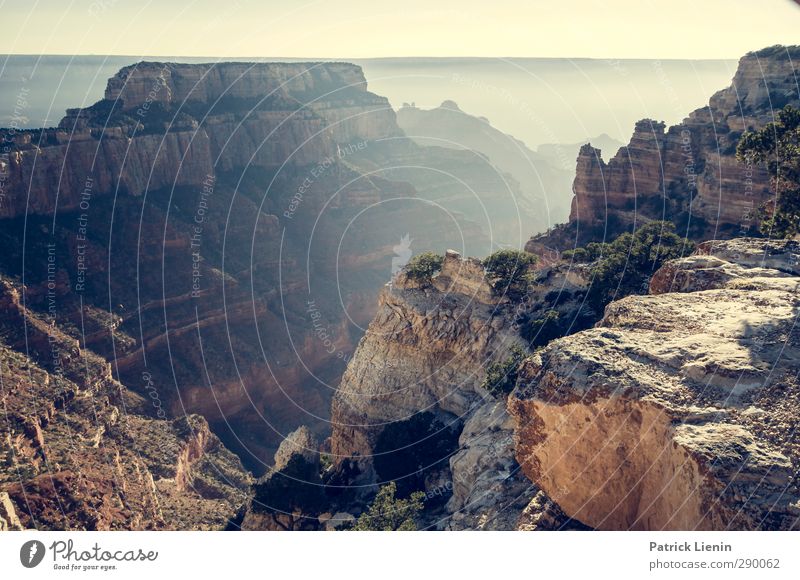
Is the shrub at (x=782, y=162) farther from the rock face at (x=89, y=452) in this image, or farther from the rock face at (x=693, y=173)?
the rock face at (x=89, y=452)

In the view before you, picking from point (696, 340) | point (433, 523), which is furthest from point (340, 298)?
point (696, 340)

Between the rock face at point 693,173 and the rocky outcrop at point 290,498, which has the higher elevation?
the rock face at point 693,173

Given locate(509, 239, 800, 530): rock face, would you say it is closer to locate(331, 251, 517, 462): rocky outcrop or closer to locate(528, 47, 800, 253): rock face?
locate(331, 251, 517, 462): rocky outcrop

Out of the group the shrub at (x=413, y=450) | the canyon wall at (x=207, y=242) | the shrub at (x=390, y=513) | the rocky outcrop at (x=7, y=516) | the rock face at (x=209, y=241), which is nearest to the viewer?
the rocky outcrop at (x=7, y=516)

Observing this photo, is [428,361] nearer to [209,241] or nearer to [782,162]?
[782,162]

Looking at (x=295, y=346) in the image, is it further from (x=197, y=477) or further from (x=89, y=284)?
(x=197, y=477)

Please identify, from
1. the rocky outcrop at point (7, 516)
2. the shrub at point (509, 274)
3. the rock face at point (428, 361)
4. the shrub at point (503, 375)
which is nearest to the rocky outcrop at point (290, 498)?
the rock face at point (428, 361)
